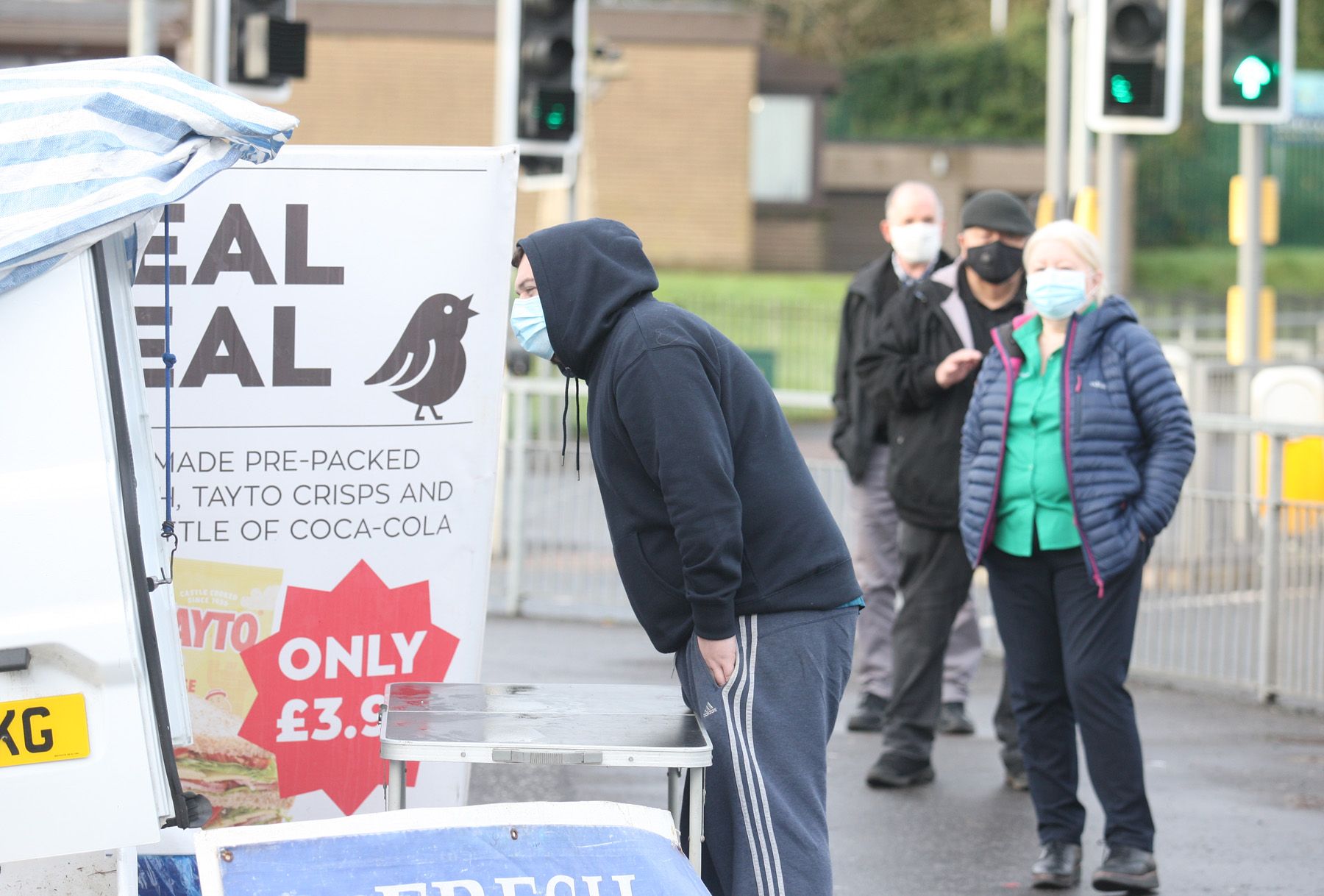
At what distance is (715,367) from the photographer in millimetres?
3912

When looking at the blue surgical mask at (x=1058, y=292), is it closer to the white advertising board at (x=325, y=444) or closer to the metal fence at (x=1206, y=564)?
the white advertising board at (x=325, y=444)

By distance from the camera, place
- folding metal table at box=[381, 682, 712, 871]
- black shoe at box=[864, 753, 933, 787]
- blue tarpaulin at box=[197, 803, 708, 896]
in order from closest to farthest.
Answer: blue tarpaulin at box=[197, 803, 708, 896], folding metal table at box=[381, 682, 712, 871], black shoe at box=[864, 753, 933, 787]

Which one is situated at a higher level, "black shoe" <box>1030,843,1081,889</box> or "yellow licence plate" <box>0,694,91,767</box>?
"yellow licence plate" <box>0,694,91,767</box>

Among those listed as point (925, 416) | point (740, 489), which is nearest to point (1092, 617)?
point (925, 416)

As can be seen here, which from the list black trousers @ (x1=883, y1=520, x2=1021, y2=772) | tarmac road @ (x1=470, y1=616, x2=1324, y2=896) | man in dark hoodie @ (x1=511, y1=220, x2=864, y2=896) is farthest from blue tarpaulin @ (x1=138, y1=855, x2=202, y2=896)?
black trousers @ (x1=883, y1=520, x2=1021, y2=772)

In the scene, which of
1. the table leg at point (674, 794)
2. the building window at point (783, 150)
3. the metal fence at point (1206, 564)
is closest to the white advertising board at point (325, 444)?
the table leg at point (674, 794)

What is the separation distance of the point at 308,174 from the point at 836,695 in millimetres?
1924

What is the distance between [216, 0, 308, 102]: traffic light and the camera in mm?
10148

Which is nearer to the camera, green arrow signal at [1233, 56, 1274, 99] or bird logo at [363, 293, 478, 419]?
bird logo at [363, 293, 478, 419]

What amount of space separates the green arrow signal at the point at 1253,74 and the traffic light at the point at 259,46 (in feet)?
17.7

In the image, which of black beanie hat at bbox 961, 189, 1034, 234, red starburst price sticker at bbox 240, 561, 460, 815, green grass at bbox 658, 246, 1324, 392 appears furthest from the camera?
green grass at bbox 658, 246, 1324, 392

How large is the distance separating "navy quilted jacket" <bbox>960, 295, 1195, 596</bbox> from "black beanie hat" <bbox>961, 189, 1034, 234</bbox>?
872 millimetres

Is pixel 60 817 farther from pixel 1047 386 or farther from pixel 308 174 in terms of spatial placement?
pixel 1047 386

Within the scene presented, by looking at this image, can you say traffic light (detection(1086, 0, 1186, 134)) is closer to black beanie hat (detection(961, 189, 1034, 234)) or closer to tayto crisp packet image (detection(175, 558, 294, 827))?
black beanie hat (detection(961, 189, 1034, 234))
